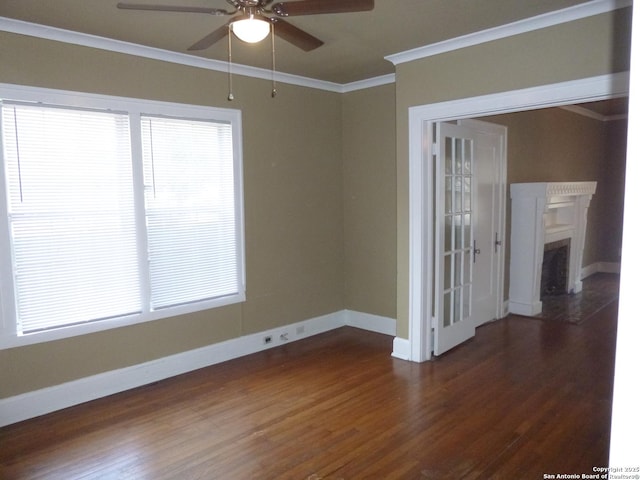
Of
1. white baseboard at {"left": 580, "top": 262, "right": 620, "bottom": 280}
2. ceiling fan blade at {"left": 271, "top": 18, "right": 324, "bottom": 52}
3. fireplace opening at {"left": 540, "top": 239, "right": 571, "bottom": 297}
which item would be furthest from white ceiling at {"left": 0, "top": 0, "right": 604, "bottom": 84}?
white baseboard at {"left": 580, "top": 262, "right": 620, "bottom": 280}

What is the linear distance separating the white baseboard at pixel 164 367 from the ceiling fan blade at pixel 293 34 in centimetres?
275

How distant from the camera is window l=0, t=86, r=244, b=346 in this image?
123 inches

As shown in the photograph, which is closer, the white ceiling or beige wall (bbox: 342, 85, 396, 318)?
the white ceiling

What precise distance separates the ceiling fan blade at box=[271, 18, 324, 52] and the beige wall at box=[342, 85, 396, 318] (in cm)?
227

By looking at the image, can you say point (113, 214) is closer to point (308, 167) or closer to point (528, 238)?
point (308, 167)

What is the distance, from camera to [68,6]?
2.76 m

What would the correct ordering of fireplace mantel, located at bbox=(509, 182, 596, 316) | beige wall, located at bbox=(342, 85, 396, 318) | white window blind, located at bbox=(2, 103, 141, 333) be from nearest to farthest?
white window blind, located at bbox=(2, 103, 141, 333) < beige wall, located at bbox=(342, 85, 396, 318) < fireplace mantel, located at bbox=(509, 182, 596, 316)

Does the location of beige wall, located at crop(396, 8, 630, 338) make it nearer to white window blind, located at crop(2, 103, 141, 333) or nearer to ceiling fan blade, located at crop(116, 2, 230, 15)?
ceiling fan blade, located at crop(116, 2, 230, 15)

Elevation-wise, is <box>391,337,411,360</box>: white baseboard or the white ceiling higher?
the white ceiling

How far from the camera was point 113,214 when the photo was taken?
139 inches

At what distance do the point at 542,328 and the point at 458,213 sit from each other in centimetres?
184

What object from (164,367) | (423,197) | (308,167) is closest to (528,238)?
(423,197)

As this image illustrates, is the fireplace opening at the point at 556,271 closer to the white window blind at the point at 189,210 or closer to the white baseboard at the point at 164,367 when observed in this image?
the white baseboard at the point at 164,367

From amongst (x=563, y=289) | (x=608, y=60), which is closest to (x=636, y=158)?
(x=608, y=60)
